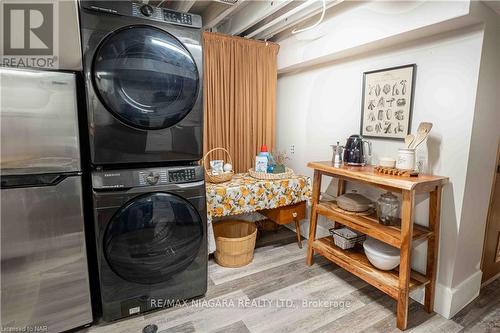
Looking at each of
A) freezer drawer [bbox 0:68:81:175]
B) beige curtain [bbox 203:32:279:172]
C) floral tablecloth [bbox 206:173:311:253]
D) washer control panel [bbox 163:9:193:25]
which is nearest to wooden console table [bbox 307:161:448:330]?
floral tablecloth [bbox 206:173:311:253]

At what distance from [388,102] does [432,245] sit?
A: 3.49 feet

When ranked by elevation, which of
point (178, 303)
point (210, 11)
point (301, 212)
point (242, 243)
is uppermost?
point (210, 11)

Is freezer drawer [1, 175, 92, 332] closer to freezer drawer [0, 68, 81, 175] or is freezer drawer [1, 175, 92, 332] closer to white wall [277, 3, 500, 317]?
freezer drawer [0, 68, 81, 175]

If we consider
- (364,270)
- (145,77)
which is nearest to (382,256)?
(364,270)

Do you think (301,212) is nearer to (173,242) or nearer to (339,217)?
(339,217)

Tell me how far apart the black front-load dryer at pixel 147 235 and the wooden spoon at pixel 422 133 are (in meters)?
1.43

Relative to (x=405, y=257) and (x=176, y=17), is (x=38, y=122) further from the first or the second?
(x=405, y=257)

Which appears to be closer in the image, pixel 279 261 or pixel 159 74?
pixel 159 74

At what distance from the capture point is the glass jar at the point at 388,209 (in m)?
1.79

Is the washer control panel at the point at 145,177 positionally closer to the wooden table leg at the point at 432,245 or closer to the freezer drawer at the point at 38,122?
the freezer drawer at the point at 38,122

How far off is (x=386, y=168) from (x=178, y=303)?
1.72m

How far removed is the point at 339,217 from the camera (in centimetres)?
198

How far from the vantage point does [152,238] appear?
1.56m

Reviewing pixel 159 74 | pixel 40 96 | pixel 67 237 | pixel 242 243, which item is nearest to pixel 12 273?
pixel 67 237
